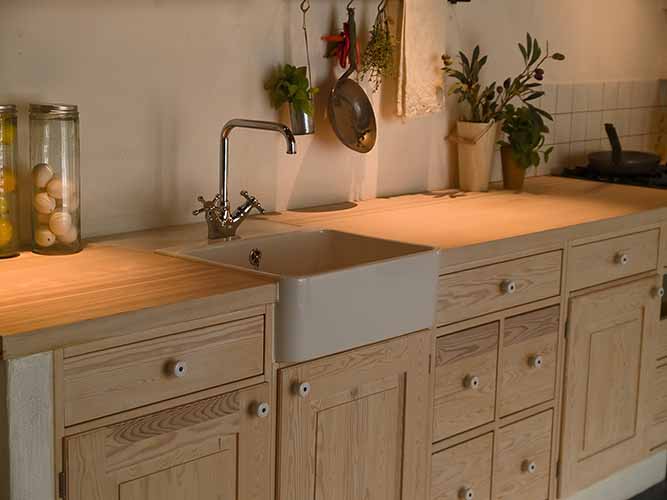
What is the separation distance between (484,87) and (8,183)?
1.77m

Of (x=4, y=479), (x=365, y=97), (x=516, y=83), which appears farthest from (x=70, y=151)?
(x=516, y=83)

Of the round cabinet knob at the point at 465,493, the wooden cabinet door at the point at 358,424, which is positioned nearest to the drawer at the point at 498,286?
the wooden cabinet door at the point at 358,424

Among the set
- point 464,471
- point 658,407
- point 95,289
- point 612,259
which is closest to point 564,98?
point 612,259

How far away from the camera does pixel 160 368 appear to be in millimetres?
1934

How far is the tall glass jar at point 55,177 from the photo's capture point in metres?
2.32

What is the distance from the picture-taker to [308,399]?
7.29 ft

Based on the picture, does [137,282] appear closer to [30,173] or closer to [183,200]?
[30,173]

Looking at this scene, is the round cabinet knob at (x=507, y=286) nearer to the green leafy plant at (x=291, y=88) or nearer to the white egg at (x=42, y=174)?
the green leafy plant at (x=291, y=88)

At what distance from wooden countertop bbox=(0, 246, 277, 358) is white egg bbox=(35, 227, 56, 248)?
0.03 m

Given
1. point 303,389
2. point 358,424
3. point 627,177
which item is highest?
point 627,177

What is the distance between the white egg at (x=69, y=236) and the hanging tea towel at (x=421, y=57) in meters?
1.18

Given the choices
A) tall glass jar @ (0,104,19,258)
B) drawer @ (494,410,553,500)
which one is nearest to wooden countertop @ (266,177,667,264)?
drawer @ (494,410,553,500)

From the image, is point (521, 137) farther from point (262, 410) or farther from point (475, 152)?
point (262, 410)

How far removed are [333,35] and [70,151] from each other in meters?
0.94
